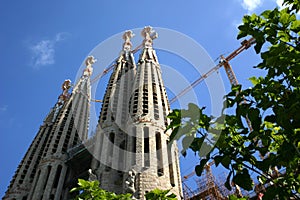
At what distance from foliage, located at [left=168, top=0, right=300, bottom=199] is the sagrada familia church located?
51.2 ft

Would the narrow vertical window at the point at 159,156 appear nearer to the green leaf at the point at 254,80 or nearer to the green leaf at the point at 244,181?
the green leaf at the point at 254,80

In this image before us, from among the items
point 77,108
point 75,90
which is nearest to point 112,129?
point 77,108

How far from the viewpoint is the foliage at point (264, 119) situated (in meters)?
4.95

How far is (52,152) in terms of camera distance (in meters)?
42.5

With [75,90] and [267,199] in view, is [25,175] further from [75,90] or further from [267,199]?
[267,199]

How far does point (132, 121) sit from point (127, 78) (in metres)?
15.6

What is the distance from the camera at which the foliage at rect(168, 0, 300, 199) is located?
195 inches

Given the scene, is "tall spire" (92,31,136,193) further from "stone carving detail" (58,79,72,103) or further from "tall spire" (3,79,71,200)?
"stone carving detail" (58,79,72,103)

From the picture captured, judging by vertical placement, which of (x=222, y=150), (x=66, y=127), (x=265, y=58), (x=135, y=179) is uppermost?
(x=66, y=127)

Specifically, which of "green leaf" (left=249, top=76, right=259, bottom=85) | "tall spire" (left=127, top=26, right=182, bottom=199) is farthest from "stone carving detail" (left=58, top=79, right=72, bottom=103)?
"green leaf" (left=249, top=76, right=259, bottom=85)

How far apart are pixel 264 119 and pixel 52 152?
40.2m

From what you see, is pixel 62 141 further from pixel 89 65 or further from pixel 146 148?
pixel 89 65

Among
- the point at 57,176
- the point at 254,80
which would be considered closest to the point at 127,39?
the point at 57,176

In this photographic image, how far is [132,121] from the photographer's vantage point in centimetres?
3177
